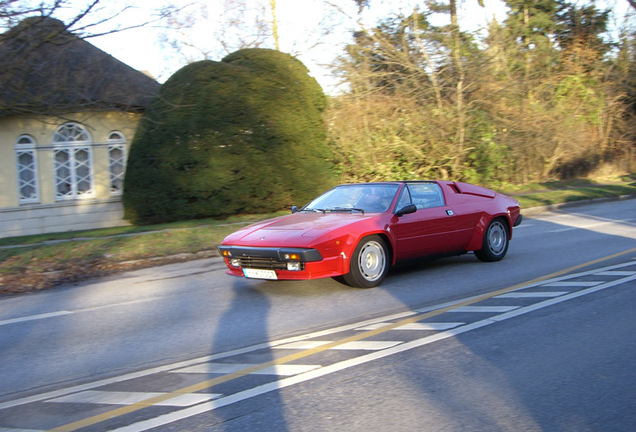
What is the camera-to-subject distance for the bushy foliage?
Answer: 15.9 metres

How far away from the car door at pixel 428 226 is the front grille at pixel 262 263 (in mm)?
1790

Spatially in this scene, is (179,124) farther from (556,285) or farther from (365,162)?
(556,285)

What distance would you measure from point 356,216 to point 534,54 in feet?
79.1

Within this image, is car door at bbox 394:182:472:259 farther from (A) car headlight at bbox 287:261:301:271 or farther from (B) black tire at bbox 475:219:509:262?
(A) car headlight at bbox 287:261:301:271

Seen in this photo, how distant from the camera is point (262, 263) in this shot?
7762mm

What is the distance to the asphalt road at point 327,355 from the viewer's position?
4145 mm

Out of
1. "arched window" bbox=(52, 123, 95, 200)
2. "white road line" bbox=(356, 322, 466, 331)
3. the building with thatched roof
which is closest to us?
"white road line" bbox=(356, 322, 466, 331)

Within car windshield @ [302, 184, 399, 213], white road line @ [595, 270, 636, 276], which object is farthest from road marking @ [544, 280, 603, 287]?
car windshield @ [302, 184, 399, 213]

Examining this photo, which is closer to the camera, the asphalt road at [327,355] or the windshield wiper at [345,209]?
the asphalt road at [327,355]

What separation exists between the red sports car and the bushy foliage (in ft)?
22.7

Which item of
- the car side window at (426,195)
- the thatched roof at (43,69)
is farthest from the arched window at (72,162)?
the car side window at (426,195)

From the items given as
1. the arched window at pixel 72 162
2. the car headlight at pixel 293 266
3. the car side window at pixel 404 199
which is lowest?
the car headlight at pixel 293 266

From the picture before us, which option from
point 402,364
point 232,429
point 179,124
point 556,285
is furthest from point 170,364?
point 179,124

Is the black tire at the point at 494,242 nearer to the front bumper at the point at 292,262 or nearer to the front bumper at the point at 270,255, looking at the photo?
the front bumper at the point at 292,262
